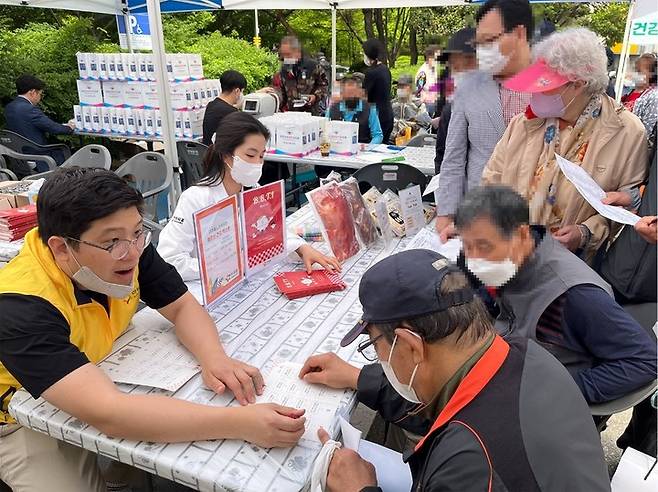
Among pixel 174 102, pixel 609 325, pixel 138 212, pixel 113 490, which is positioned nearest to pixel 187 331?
pixel 138 212

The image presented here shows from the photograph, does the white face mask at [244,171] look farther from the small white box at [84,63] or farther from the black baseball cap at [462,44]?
the small white box at [84,63]

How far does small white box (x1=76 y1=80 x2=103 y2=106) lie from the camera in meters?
6.39

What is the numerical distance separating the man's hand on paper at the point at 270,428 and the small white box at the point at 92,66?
20.5ft

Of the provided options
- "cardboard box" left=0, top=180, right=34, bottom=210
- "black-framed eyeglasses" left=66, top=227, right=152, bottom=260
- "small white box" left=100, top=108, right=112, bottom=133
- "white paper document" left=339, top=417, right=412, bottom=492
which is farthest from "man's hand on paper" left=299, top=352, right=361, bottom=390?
"small white box" left=100, top=108, right=112, bottom=133

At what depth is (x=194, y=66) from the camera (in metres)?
6.24

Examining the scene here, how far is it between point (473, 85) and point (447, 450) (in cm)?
218

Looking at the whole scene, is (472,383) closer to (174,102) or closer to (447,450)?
(447,450)

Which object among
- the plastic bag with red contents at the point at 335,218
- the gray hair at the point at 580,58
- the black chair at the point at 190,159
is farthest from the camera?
the black chair at the point at 190,159

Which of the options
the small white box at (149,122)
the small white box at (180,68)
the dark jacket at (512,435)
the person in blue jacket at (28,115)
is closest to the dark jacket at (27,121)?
the person in blue jacket at (28,115)

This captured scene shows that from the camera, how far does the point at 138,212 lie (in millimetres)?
1507

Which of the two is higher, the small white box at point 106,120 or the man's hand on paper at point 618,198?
the man's hand on paper at point 618,198

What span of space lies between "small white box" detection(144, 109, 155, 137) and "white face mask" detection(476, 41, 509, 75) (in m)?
4.65

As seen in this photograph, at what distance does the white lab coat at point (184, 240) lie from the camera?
2.11 metres

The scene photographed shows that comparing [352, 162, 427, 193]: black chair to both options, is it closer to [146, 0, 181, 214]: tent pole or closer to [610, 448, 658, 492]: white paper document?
[146, 0, 181, 214]: tent pole
